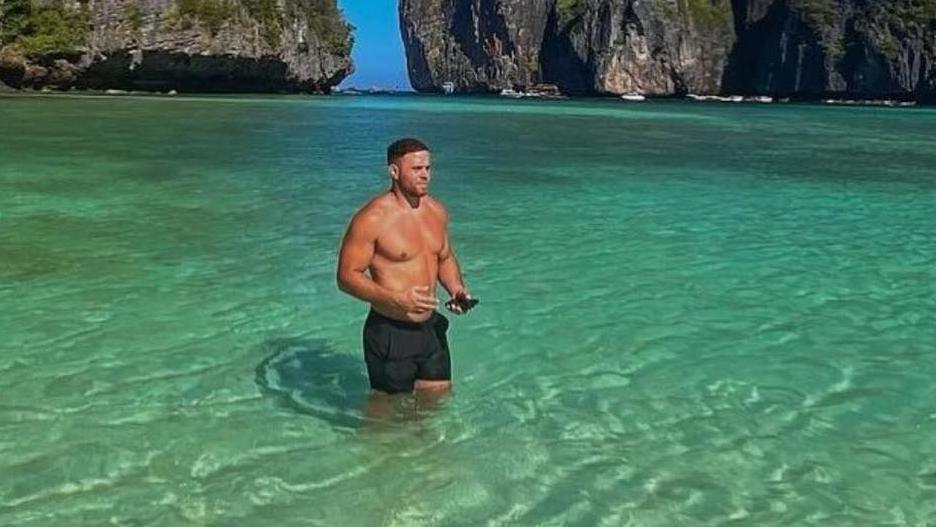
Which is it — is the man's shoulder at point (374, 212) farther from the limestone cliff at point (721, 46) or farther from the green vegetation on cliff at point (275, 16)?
the limestone cliff at point (721, 46)

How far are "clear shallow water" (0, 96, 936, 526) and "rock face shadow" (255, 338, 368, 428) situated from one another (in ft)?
0.10

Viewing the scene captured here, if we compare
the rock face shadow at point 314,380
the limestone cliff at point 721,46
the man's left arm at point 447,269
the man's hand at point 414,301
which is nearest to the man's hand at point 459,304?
the man's hand at point 414,301

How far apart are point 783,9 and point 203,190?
156367mm

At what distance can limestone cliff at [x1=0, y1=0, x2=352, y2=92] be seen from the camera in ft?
234

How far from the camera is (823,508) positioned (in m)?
5.10

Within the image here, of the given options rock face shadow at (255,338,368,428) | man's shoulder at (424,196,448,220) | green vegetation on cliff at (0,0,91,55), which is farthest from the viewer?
green vegetation on cliff at (0,0,91,55)

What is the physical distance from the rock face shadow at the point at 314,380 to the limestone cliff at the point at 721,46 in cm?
14423

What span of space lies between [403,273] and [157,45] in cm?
7701

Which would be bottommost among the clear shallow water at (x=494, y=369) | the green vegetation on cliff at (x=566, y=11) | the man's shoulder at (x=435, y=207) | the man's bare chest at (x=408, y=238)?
the clear shallow water at (x=494, y=369)

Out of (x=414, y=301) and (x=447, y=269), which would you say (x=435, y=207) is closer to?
(x=447, y=269)

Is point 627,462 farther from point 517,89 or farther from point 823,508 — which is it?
point 517,89

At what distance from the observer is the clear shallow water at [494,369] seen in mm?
5141

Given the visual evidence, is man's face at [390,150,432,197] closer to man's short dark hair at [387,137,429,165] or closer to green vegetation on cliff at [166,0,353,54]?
man's short dark hair at [387,137,429,165]

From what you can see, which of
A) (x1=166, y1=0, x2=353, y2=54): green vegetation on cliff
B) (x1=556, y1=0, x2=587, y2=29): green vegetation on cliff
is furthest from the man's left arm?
(x1=556, y1=0, x2=587, y2=29): green vegetation on cliff
